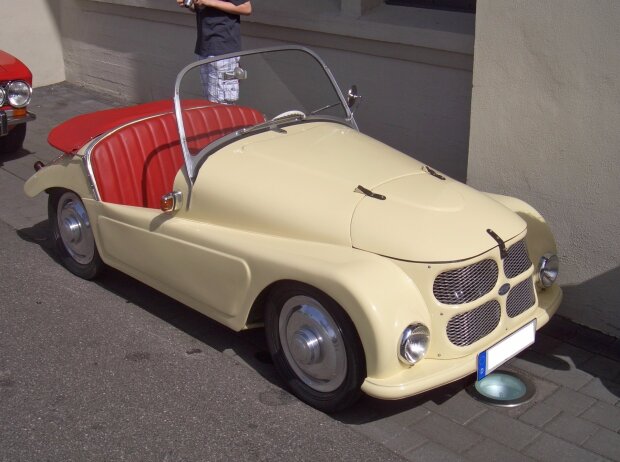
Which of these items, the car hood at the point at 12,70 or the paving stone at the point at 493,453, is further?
the car hood at the point at 12,70

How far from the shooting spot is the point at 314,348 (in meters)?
3.93

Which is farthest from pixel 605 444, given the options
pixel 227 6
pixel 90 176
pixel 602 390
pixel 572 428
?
pixel 227 6

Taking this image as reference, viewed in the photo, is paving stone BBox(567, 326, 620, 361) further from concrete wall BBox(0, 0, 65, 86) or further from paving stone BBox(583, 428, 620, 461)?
concrete wall BBox(0, 0, 65, 86)

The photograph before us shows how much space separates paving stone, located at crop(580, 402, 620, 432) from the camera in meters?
4.02

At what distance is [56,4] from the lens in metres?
10.2

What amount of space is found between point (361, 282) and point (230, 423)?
3.03 ft

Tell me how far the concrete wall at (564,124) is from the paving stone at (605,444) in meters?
1.03

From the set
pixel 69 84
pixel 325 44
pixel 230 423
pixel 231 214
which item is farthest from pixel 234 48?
pixel 69 84

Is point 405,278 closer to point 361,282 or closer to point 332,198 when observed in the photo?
point 361,282

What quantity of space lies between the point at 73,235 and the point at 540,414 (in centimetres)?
303

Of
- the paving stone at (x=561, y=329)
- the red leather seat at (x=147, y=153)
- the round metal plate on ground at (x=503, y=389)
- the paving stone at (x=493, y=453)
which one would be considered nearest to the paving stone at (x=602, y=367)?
the paving stone at (x=561, y=329)

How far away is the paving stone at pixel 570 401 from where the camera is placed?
13.6 feet

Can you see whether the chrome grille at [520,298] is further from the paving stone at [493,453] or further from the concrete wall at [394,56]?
the concrete wall at [394,56]

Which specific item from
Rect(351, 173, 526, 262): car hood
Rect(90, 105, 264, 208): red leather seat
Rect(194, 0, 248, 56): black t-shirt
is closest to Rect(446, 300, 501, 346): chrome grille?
Rect(351, 173, 526, 262): car hood
